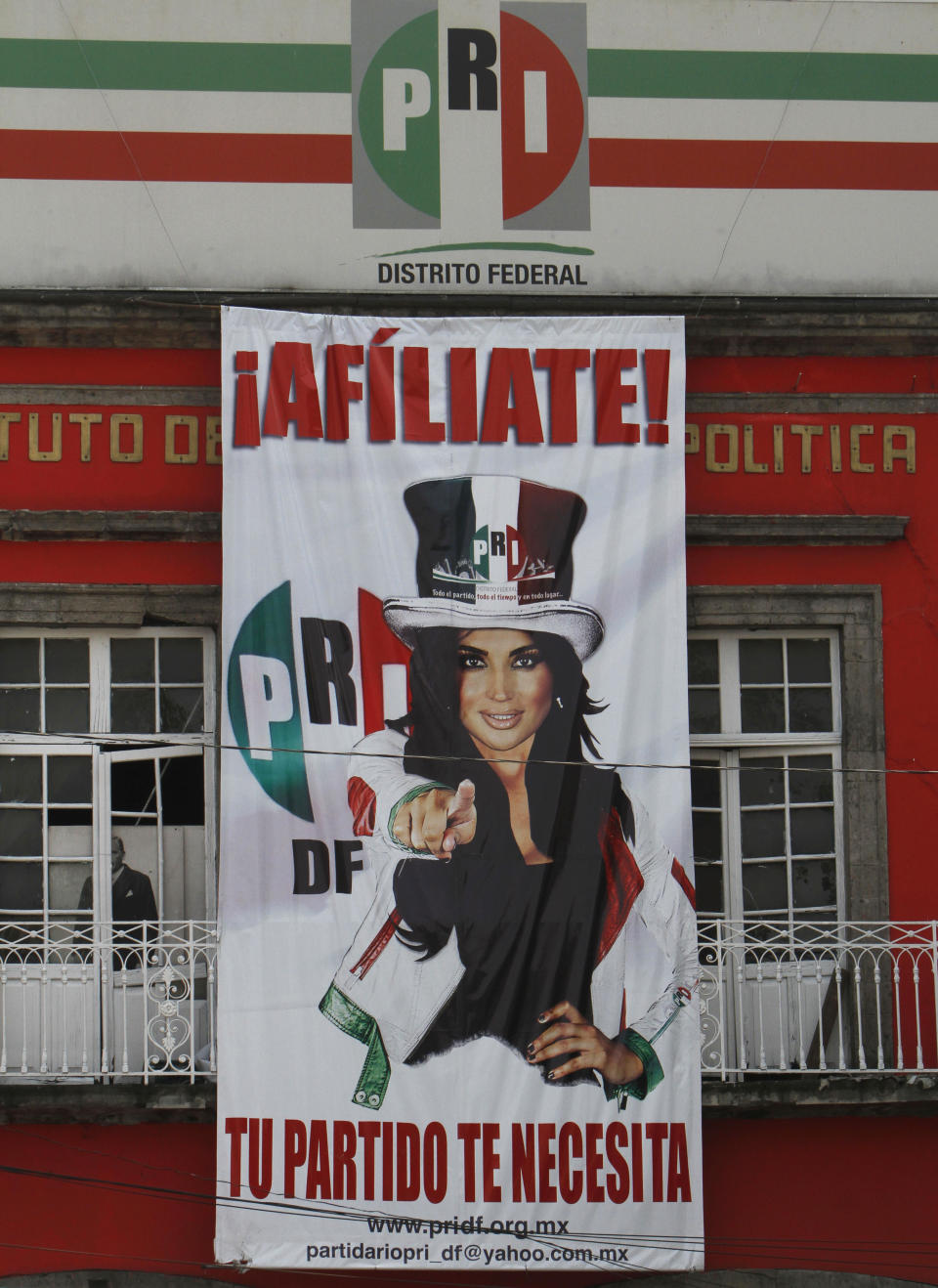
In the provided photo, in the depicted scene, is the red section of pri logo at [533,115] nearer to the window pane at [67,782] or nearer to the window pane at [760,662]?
the window pane at [760,662]

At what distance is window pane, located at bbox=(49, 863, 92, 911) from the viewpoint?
10859 mm

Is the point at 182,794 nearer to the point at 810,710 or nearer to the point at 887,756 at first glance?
the point at 810,710

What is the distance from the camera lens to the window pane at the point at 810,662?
11.3 m

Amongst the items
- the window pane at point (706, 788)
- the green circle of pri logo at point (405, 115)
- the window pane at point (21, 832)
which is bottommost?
the window pane at point (21, 832)

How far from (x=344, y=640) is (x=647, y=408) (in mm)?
2181

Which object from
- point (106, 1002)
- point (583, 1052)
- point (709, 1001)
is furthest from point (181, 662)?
point (709, 1001)

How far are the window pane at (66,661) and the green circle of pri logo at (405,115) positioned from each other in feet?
10.9

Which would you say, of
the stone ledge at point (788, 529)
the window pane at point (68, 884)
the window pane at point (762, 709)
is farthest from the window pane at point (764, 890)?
the window pane at point (68, 884)

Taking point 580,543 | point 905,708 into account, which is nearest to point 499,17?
point 580,543

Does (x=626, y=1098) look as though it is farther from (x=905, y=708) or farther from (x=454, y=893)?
(x=905, y=708)

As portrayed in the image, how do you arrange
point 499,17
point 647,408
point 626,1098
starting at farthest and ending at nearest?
point 499,17
point 647,408
point 626,1098

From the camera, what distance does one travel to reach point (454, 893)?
1027cm

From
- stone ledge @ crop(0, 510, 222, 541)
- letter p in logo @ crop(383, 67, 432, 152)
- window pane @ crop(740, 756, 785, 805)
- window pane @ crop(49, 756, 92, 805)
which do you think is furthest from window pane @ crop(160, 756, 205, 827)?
letter p in logo @ crop(383, 67, 432, 152)

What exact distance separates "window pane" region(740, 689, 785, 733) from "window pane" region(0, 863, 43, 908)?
4.23 metres
